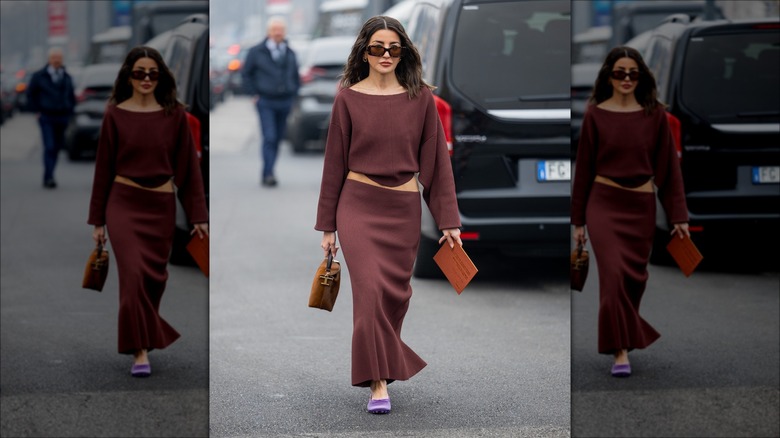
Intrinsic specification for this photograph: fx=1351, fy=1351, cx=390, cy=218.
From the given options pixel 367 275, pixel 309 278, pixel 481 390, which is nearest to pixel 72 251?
pixel 367 275

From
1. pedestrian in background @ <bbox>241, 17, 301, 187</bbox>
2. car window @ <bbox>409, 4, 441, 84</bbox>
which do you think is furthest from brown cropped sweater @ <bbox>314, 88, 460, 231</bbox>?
pedestrian in background @ <bbox>241, 17, 301, 187</bbox>

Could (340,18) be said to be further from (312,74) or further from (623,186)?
(623,186)

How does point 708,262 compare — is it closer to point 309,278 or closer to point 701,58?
point 701,58

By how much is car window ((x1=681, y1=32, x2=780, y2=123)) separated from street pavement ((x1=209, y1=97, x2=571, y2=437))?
48.2 inches

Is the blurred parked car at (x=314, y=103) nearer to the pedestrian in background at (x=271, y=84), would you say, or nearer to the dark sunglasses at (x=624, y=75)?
the pedestrian in background at (x=271, y=84)

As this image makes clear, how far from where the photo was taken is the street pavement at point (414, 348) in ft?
16.3

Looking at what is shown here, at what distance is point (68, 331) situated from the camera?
4828 millimetres


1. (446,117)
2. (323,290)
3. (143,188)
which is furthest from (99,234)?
(446,117)

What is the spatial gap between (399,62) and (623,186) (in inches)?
37.3

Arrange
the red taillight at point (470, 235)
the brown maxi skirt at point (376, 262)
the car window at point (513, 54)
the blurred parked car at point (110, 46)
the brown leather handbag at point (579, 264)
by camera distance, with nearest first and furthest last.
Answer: the blurred parked car at point (110, 46), the brown leather handbag at point (579, 264), the brown maxi skirt at point (376, 262), the car window at point (513, 54), the red taillight at point (470, 235)

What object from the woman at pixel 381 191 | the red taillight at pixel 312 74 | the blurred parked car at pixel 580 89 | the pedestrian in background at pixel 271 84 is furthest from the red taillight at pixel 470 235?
the red taillight at pixel 312 74

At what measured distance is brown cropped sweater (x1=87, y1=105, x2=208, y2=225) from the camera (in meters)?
4.61

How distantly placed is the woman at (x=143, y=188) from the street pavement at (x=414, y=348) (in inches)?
20.9

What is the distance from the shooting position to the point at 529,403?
514 centimetres
